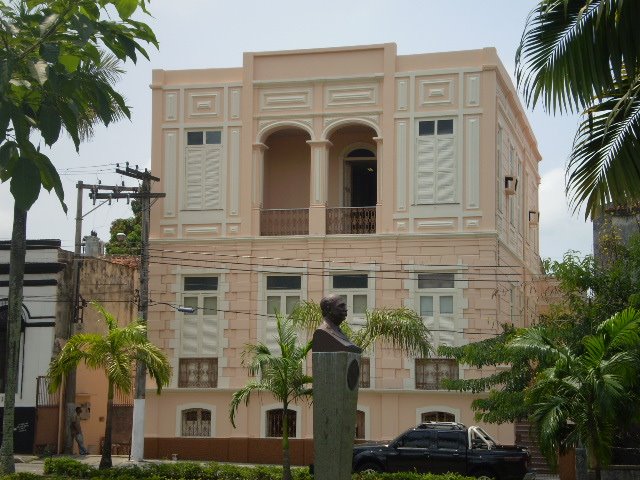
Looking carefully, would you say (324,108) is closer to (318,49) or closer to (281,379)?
(318,49)

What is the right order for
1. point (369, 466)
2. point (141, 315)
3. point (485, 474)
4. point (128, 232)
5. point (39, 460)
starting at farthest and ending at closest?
point (128, 232)
point (39, 460)
point (141, 315)
point (369, 466)
point (485, 474)

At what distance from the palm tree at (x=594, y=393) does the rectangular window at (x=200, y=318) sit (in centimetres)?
1690

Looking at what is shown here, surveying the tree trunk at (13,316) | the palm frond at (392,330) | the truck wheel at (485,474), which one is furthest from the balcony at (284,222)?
the truck wheel at (485,474)

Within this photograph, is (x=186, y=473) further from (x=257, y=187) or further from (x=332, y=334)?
(x=257, y=187)

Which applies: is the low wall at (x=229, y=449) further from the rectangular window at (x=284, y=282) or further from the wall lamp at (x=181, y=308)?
the rectangular window at (x=284, y=282)

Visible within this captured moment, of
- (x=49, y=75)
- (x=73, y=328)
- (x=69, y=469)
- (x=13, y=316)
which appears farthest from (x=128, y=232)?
(x=49, y=75)

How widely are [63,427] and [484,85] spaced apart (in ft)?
52.0

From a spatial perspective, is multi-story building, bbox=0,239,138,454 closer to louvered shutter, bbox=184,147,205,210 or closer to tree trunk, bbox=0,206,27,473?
louvered shutter, bbox=184,147,205,210

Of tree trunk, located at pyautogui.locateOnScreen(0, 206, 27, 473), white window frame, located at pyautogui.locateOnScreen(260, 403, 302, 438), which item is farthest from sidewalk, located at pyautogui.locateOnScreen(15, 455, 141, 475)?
tree trunk, located at pyautogui.locateOnScreen(0, 206, 27, 473)

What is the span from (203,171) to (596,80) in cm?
2489

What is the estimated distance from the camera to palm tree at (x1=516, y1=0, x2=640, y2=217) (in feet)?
35.9

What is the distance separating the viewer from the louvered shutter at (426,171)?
33562 mm

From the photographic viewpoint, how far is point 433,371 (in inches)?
1300

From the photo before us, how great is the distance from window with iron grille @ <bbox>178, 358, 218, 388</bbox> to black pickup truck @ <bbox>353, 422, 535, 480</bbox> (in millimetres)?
8853
